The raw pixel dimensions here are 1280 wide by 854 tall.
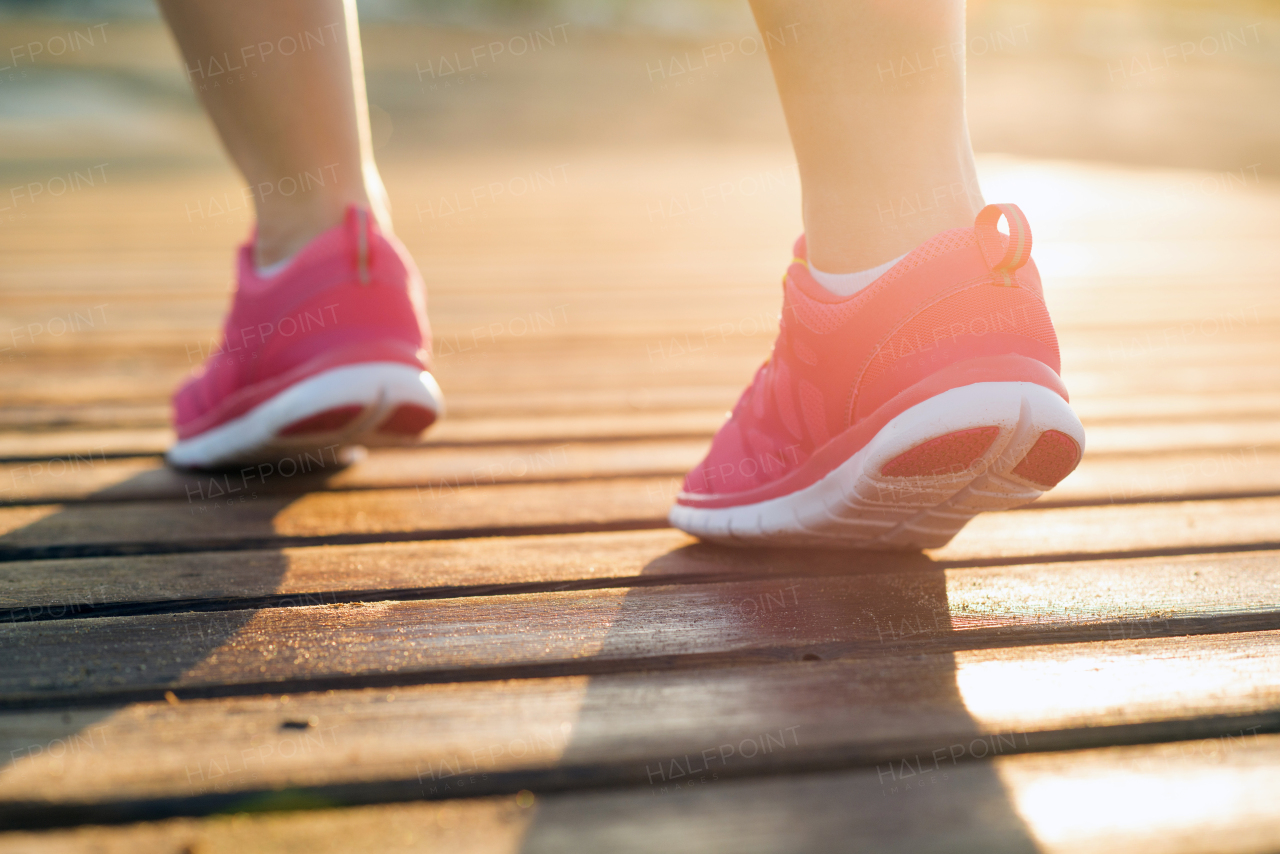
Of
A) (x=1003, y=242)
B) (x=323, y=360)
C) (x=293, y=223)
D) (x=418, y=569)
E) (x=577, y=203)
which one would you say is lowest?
(x=418, y=569)

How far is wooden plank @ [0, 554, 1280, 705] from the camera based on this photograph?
72 centimetres

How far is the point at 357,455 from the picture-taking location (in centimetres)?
133

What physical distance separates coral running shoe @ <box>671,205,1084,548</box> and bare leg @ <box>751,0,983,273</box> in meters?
0.04

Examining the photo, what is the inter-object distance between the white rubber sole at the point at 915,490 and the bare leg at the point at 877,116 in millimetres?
168

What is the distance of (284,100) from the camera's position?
1.13 meters

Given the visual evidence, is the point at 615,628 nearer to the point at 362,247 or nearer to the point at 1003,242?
the point at 1003,242

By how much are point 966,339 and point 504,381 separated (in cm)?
107

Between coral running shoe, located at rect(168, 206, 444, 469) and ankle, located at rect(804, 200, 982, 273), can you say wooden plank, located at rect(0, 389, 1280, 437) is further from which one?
ankle, located at rect(804, 200, 982, 273)

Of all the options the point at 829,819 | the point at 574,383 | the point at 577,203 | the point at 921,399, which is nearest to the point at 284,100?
the point at 574,383

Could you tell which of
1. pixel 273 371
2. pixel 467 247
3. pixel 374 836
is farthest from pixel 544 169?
pixel 374 836

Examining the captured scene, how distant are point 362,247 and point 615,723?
715 millimetres

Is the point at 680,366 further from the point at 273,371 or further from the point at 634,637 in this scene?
the point at 634,637

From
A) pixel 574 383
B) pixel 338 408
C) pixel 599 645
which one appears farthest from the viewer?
pixel 574 383

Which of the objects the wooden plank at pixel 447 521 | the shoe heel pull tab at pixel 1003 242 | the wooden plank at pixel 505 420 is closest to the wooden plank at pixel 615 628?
the wooden plank at pixel 447 521
